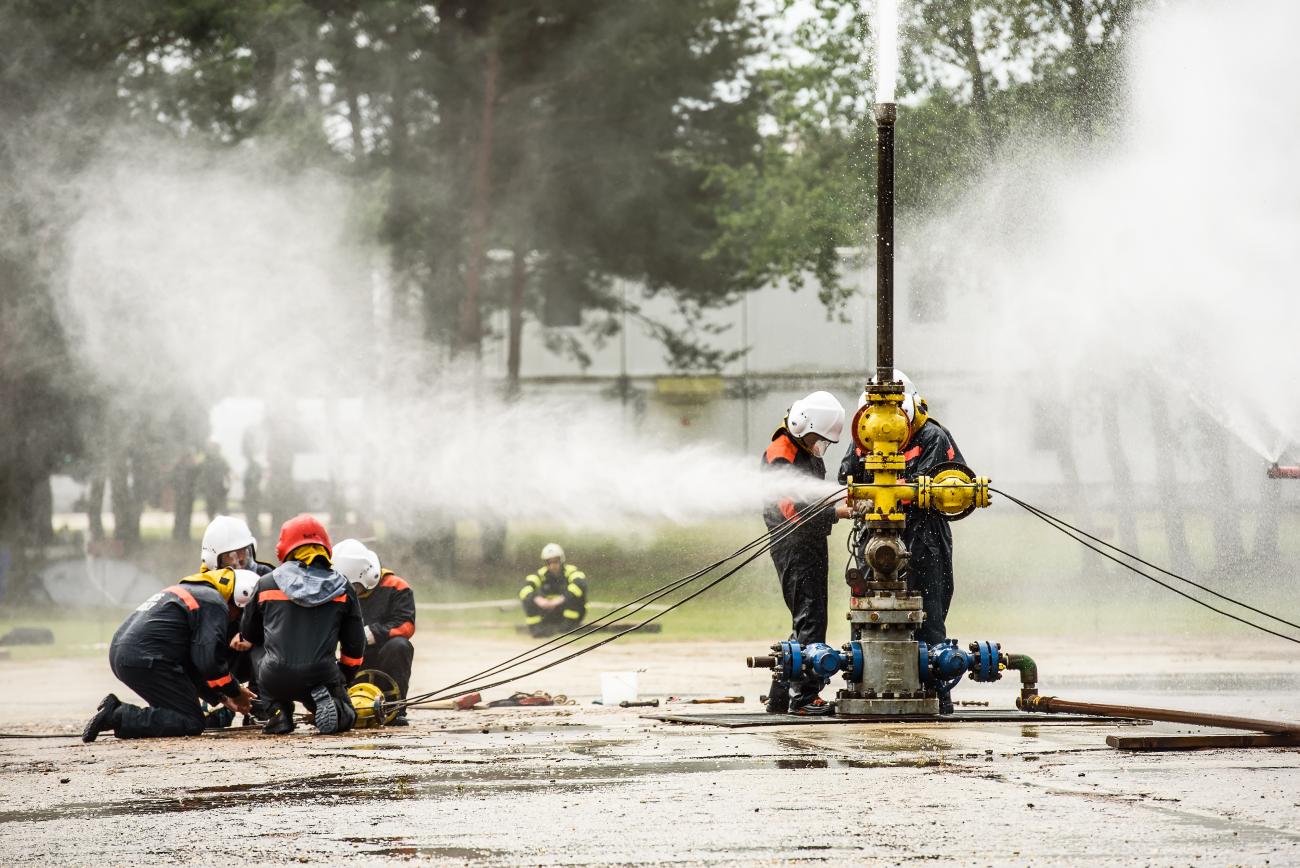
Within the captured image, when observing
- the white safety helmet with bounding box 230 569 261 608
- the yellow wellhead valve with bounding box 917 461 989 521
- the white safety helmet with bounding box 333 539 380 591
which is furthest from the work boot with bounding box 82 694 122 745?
the yellow wellhead valve with bounding box 917 461 989 521

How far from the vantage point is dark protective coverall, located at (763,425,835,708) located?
414 inches

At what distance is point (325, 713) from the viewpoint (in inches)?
405

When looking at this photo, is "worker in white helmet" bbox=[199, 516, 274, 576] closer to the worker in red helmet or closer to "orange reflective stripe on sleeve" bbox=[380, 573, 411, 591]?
the worker in red helmet

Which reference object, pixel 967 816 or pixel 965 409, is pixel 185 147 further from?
pixel 967 816

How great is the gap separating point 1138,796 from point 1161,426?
55.2ft

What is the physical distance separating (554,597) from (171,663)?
9.79 metres

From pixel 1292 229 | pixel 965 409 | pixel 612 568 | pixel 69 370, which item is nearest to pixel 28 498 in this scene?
pixel 69 370

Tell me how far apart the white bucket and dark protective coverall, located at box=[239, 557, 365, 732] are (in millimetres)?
2197

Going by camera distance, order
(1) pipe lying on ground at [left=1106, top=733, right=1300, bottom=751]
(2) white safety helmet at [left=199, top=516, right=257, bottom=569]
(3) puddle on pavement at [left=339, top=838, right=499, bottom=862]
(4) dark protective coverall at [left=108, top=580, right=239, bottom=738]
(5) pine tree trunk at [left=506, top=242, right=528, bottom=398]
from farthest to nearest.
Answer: (5) pine tree trunk at [left=506, top=242, right=528, bottom=398] < (2) white safety helmet at [left=199, top=516, right=257, bottom=569] < (4) dark protective coverall at [left=108, top=580, right=239, bottom=738] < (1) pipe lying on ground at [left=1106, top=733, right=1300, bottom=751] < (3) puddle on pavement at [left=339, top=838, right=499, bottom=862]

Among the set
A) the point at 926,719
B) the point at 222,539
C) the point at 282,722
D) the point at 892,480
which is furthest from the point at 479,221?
the point at 926,719

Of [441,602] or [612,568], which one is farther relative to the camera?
[612,568]

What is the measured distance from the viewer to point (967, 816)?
654 centimetres

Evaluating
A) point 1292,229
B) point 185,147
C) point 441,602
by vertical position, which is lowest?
point 441,602

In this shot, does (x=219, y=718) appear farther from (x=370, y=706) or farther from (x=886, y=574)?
(x=886, y=574)
